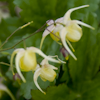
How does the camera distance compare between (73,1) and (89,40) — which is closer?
(89,40)

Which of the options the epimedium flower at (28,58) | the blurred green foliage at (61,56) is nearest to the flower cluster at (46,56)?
the epimedium flower at (28,58)

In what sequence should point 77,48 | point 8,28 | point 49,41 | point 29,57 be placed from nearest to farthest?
1. point 29,57
2. point 77,48
3. point 49,41
4. point 8,28

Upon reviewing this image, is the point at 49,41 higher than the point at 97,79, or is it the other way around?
the point at 49,41

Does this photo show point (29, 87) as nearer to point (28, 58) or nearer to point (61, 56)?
point (61, 56)

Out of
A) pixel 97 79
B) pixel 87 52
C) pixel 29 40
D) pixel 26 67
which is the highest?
pixel 26 67

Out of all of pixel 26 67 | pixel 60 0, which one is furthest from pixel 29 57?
pixel 60 0

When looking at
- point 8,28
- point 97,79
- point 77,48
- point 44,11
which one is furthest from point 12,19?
point 97,79

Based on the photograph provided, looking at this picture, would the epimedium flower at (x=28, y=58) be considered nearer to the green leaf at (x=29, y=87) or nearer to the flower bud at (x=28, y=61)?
the flower bud at (x=28, y=61)

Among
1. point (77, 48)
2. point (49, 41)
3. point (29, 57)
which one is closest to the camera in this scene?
point (29, 57)

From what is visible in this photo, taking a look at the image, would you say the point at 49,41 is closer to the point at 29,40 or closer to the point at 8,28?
the point at 29,40

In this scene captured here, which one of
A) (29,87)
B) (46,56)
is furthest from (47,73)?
(29,87)
